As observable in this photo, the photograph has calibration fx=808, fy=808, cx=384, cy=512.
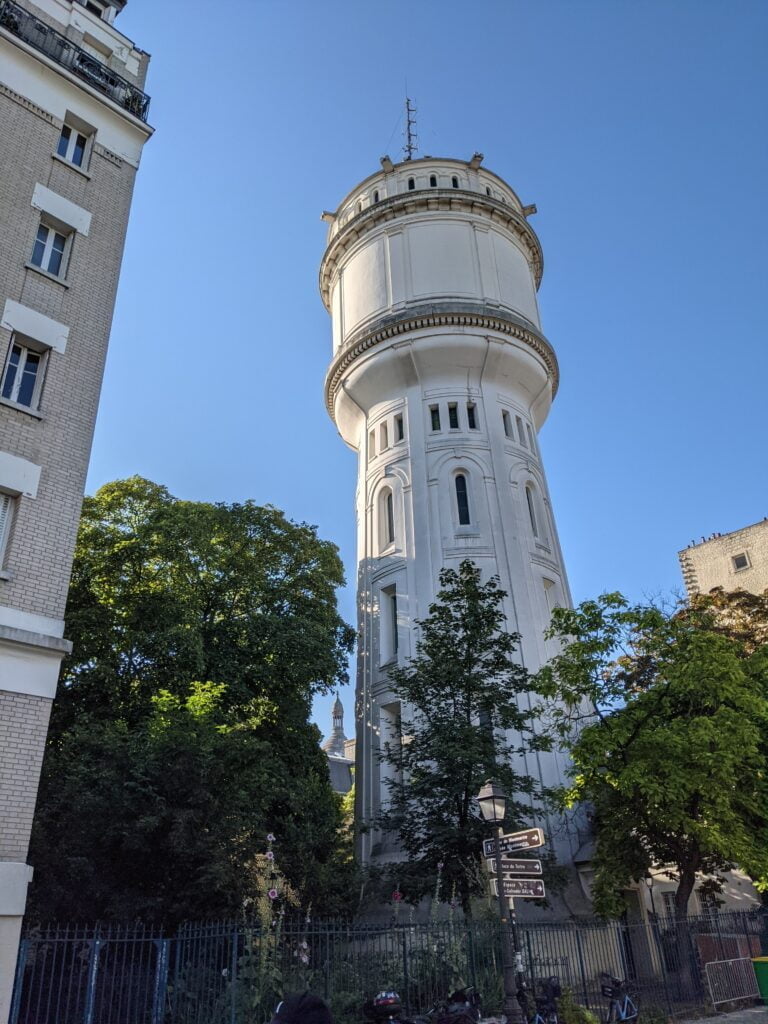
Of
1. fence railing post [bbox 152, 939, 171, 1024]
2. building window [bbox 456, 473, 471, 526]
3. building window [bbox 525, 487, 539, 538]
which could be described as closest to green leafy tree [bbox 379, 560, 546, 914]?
fence railing post [bbox 152, 939, 171, 1024]

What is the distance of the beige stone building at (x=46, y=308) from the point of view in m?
11.4

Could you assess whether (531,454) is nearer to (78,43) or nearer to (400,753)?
(400,753)

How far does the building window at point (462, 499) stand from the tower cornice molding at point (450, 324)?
637 cm

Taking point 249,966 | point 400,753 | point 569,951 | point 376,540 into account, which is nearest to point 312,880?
point 400,753

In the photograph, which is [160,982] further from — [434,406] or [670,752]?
[434,406]

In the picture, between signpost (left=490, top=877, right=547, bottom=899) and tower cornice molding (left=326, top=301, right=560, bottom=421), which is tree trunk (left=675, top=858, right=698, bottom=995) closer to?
signpost (left=490, top=877, right=547, bottom=899)

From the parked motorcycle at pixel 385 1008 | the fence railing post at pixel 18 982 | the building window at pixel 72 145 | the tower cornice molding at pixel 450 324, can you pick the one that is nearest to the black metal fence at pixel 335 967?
the fence railing post at pixel 18 982

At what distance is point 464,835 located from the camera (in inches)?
714

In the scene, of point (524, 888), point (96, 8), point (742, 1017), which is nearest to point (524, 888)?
point (524, 888)

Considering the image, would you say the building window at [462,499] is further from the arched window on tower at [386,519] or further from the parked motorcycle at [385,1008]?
the parked motorcycle at [385,1008]

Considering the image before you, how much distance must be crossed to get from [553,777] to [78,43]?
23.7m

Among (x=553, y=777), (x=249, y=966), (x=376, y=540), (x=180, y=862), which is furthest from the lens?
(x=376, y=540)

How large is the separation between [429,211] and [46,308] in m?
25.5

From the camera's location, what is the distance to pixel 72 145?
56.1 feet
